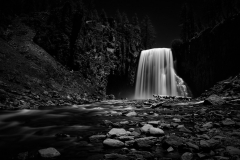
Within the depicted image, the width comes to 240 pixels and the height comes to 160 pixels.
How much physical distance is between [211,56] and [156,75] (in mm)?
12896

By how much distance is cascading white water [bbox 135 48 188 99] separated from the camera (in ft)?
107

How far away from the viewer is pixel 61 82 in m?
20.0

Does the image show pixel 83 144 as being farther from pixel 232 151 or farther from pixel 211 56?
pixel 211 56

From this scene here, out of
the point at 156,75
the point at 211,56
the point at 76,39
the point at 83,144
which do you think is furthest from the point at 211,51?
the point at 83,144

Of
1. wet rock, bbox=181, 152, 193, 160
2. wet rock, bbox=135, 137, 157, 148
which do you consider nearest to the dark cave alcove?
wet rock, bbox=135, 137, 157, 148

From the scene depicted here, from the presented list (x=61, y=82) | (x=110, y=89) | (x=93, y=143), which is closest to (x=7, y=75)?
(x=61, y=82)

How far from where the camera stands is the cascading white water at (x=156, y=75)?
1284 inches

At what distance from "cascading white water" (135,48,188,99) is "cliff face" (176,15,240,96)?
115 inches

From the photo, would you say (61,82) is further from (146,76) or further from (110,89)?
(146,76)

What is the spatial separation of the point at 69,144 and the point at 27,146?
116cm

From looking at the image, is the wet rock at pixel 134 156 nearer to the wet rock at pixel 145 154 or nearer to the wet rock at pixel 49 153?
the wet rock at pixel 145 154

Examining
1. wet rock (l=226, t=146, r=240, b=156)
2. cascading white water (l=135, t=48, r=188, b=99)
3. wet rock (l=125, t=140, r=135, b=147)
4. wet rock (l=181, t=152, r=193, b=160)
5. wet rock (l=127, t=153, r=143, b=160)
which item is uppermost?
cascading white water (l=135, t=48, r=188, b=99)

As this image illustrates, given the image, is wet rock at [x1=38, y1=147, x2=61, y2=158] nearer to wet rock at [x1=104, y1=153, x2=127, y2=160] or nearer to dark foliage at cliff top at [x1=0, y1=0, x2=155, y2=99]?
wet rock at [x1=104, y1=153, x2=127, y2=160]

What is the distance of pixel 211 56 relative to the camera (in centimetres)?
2367
